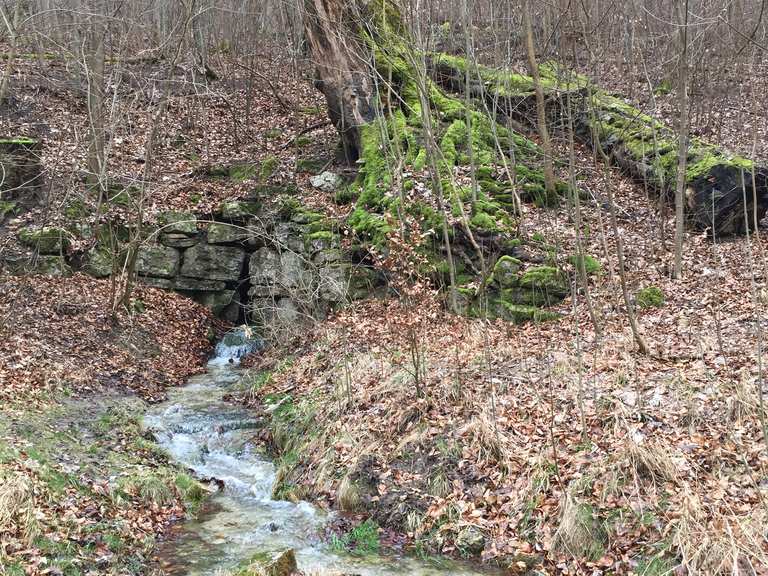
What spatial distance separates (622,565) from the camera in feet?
16.9

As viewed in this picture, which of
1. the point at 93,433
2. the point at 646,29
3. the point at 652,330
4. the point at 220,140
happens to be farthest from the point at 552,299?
the point at 220,140

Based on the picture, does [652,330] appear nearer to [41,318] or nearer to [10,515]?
[10,515]

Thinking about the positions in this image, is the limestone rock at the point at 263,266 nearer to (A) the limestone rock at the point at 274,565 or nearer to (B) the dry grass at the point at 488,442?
(B) the dry grass at the point at 488,442

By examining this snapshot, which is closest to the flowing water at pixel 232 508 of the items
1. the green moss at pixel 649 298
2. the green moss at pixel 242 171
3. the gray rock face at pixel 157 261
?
the gray rock face at pixel 157 261

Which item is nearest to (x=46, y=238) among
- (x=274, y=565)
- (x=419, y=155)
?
(x=419, y=155)

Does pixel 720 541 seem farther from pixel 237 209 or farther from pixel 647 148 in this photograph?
pixel 237 209

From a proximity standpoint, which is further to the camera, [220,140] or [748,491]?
[220,140]

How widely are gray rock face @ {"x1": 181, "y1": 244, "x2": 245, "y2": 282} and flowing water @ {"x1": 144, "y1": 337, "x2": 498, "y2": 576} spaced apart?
391 centimetres

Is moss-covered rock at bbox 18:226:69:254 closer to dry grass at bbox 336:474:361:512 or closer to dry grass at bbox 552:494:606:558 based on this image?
dry grass at bbox 336:474:361:512

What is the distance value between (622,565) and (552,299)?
19.5ft

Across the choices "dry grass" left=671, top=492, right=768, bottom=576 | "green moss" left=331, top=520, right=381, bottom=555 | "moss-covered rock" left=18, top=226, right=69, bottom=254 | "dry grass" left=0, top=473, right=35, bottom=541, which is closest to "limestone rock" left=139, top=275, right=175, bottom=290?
"moss-covered rock" left=18, top=226, right=69, bottom=254

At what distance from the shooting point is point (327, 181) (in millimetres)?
15320

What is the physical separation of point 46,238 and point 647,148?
1320cm

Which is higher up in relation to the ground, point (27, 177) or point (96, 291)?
point (27, 177)
